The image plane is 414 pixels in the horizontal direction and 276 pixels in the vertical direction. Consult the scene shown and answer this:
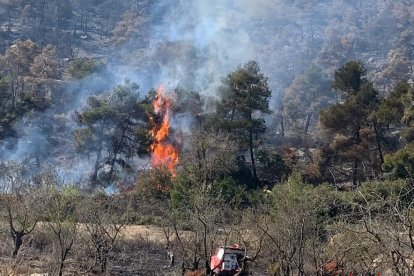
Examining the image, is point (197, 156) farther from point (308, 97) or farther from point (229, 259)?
point (308, 97)

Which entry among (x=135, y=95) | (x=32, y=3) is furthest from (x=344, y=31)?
(x=135, y=95)

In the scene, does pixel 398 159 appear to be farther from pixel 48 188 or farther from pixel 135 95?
pixel 135 95

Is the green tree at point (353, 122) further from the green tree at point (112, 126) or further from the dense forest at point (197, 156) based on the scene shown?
the green tree at point (112, 126)

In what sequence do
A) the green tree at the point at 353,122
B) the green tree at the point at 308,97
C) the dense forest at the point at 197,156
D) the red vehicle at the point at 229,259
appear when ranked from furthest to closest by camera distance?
the green tree at the point at 308,97, the green tree at the point at 353,122, the red vehicle at the point at 229,259, the dense forest at the point at 197,156

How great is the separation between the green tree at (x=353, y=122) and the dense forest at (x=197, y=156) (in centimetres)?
14

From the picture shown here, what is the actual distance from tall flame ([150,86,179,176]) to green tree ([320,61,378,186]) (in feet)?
49.7

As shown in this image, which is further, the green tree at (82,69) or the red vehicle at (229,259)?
the green tree at (82,69)

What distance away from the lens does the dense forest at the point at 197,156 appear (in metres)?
23.1

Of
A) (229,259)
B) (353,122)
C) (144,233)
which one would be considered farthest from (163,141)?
(229,259)

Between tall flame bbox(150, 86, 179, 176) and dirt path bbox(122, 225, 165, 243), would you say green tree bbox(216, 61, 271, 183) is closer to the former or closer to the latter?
tall flame bbox(150, 86, 179, 176)

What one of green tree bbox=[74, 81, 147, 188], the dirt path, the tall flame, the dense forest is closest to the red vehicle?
the dense forest

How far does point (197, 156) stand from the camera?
4328 cm

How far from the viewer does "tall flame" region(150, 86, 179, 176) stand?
49.9 m

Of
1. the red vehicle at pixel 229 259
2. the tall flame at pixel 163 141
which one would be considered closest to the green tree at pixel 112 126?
the tall flame at pixel 163 141
